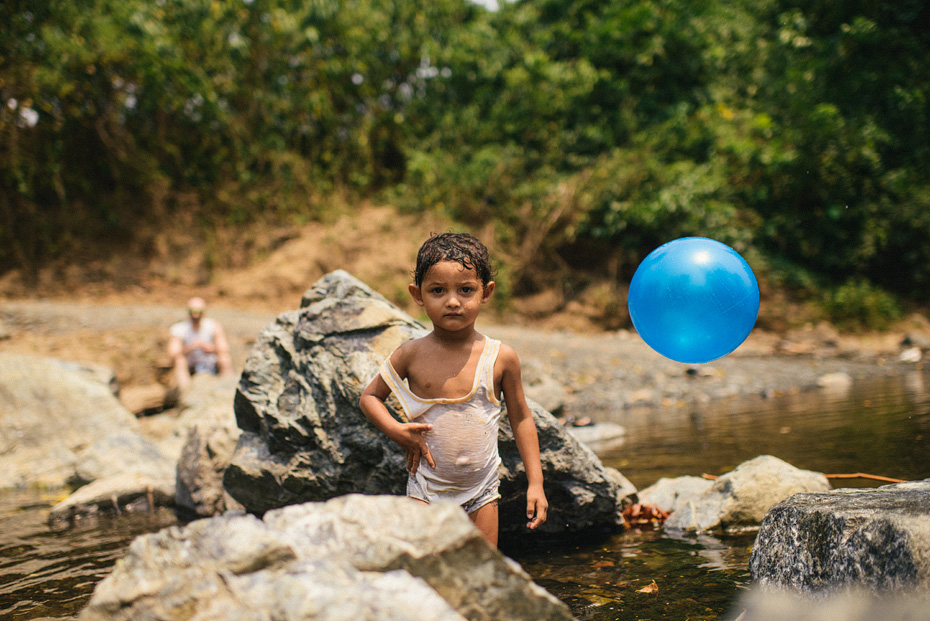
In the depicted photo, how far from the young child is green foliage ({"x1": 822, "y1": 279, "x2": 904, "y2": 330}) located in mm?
14948

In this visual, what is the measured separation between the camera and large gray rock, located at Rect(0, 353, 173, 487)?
6.11 meters

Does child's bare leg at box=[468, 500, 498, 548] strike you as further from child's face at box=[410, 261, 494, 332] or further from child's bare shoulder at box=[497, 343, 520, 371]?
child's face at box=[410, 261, 494, 332]

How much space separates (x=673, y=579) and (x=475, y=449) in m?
1.23

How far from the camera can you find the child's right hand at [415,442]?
2627 mm

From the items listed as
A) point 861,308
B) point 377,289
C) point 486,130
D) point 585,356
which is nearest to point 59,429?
point 585,356

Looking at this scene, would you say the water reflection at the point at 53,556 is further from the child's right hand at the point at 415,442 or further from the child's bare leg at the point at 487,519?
the child's bare leg at the point at 487,519

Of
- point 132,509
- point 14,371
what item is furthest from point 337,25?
point 132,509

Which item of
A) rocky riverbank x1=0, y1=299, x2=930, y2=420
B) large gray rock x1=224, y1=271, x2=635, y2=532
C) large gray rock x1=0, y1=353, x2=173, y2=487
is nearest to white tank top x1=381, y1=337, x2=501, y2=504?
large gray rock x1=224, y1=271, x2=635, y2=532

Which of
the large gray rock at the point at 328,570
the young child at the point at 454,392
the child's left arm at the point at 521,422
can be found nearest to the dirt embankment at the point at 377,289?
the child's left arm at the point at 521,422

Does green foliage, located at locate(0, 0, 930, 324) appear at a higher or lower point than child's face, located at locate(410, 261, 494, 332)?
higher

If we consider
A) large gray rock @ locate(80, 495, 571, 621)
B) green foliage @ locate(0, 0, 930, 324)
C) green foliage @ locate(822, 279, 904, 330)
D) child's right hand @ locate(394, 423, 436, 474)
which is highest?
green foliage @ locate(0, 0, 930, 324)

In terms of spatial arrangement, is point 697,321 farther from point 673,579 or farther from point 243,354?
point 243,354

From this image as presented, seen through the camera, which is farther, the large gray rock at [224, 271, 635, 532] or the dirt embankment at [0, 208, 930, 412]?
the dirt embankment at [0, 208, 930, 412]

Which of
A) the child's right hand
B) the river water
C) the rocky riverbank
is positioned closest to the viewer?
the child's right hand
